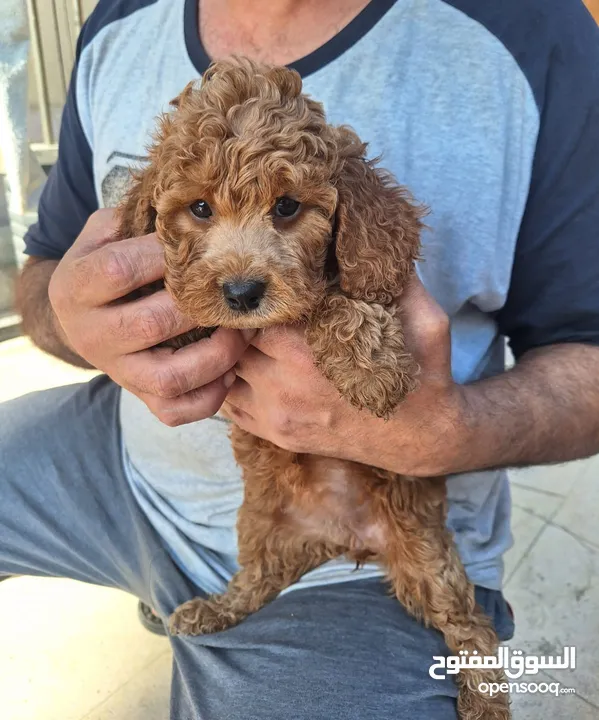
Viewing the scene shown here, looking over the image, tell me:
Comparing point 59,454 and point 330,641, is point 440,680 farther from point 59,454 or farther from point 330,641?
point 59,454

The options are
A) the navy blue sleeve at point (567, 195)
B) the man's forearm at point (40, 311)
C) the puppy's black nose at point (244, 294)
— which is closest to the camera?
the puppy's black nose at point (244, 294)

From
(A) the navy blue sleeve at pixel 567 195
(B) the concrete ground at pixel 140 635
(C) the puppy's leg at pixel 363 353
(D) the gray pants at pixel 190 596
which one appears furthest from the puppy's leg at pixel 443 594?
(B) the concrete ground at pixel 140 635

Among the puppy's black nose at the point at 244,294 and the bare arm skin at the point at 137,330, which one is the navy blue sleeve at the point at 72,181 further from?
the puppy's black nose at the point at 244,294

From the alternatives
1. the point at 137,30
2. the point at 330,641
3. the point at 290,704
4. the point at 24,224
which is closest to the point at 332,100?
the point at 137,30

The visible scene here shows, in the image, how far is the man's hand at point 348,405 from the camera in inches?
58.8

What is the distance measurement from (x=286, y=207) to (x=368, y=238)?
0.64 feet

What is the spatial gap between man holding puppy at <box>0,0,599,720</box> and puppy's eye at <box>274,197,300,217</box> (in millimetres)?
275

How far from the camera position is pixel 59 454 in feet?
7.33

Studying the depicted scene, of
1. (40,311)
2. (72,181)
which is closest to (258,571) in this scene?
(40,311)

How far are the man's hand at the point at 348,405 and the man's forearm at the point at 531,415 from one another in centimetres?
7

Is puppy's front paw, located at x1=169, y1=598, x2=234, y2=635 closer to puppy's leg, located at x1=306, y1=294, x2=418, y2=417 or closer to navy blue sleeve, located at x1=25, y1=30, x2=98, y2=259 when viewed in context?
puppy's leg, located at x1=306, y1=294, x2=418, y2=417

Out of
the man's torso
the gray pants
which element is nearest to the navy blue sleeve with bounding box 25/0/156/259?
the man's torso

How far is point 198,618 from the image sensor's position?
6.19 ft

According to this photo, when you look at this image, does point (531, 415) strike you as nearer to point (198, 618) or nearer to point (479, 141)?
point (479, 141)
